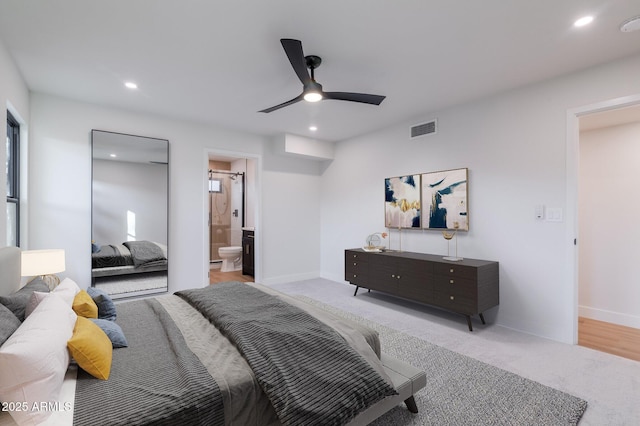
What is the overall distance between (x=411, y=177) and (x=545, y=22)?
237 centimetres

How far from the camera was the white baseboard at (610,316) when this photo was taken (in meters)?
3.39

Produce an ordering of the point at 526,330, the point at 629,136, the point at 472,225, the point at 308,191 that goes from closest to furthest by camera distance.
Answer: the point at 526,330, the point at 629,136, the point at 472,225, the point at 308,191

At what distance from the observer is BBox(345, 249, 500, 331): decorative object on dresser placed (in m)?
3.19

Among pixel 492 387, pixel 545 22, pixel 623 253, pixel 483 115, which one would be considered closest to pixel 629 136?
pixel 623 253

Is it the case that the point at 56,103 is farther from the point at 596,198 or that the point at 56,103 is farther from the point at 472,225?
the point at 596,198

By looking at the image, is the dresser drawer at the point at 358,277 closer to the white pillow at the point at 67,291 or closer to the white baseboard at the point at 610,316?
the white baseboard at the point at 610,316

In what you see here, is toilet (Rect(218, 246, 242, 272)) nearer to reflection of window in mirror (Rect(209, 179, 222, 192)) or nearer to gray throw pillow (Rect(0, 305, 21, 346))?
reflection of window in mirror (Rect(209, 179, 222, 192))

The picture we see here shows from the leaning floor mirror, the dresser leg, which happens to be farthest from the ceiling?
the dresser leg

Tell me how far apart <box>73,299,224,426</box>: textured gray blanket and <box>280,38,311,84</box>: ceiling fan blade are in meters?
2.00

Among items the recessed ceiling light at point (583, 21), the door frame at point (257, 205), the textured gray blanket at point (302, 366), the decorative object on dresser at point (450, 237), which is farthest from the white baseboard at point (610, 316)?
the door frame at point (257, 205)

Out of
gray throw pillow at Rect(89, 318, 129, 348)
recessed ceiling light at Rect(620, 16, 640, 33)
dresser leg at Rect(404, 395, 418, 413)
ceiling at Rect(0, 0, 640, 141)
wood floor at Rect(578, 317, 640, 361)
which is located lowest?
wood floor at Rect(578, 317, 640, 361)

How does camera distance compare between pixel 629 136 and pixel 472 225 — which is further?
pixel 472 225

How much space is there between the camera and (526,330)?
10.6ft

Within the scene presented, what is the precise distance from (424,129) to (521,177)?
1408 millimetres
